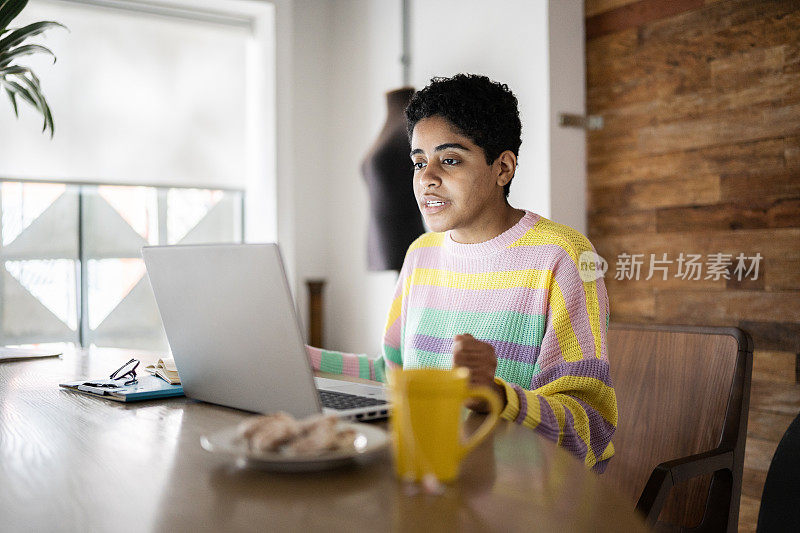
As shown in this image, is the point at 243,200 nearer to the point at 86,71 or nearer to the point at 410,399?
the point at 86,71

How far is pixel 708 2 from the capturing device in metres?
2.62

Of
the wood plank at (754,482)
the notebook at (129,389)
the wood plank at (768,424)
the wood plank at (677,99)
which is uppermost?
the wood plank at (677,99)

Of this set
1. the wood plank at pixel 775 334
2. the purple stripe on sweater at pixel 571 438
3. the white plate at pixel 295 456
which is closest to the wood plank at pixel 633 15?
the wood plank at pixel 775 334

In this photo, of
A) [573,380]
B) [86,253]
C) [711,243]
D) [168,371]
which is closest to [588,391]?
[573,380]

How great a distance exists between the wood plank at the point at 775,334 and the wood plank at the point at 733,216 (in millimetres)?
325

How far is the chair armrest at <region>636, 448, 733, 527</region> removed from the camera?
113cm

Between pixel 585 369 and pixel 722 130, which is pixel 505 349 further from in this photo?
pixel 722 130

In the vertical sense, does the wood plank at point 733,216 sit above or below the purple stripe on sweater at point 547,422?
above

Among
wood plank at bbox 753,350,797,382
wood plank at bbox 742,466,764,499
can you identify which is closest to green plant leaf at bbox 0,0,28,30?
wood plank at bbox 753,350,797,382

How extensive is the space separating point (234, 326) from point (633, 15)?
2.43 meters

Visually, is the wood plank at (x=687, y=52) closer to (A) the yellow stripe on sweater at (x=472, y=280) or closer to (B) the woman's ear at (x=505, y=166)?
(B) the woman's ear at (x=505, y=166)

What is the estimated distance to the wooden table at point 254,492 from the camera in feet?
2.06

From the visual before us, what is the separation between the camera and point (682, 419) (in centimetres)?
140

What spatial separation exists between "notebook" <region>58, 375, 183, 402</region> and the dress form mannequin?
2.10m
